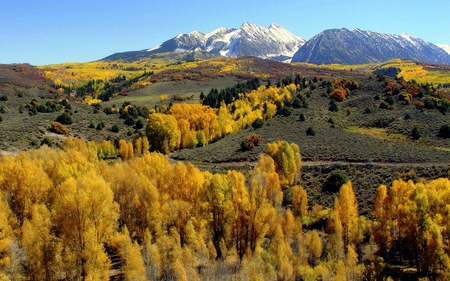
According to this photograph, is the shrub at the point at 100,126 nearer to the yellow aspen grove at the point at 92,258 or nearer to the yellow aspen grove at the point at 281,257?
the yellow aspen grove at the point at 92,258

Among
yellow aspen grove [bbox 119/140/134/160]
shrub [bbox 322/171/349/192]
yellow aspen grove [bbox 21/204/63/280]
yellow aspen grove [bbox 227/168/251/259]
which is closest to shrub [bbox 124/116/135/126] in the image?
yellow aspen grove [bbox 119/140/134/160]

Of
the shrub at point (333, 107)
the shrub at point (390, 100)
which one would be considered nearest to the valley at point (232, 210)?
the shrub at point (390, 100)

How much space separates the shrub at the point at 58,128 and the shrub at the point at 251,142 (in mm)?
49737

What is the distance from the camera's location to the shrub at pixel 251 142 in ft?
263

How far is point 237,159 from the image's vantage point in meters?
76.4

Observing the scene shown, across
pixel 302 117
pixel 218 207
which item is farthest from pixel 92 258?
pixel 302 117

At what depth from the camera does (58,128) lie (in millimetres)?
92375

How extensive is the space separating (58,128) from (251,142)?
52.6 m

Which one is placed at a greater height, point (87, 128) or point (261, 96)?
point (261, 96)

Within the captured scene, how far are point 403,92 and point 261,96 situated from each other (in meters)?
46.1

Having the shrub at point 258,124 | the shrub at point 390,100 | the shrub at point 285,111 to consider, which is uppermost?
the shrub at point 390,100

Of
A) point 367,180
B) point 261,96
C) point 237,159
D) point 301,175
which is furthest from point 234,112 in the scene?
point 367,180

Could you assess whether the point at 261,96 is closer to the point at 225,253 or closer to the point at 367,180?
the point at 367,180

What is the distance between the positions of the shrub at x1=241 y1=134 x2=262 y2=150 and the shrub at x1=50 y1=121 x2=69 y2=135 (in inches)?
1958
